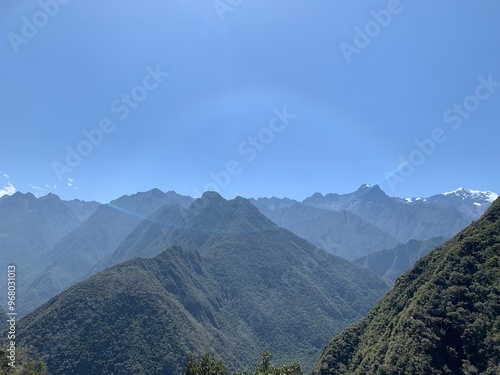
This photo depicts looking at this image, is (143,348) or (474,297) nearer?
(474,297)

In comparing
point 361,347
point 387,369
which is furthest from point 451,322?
point 361,347

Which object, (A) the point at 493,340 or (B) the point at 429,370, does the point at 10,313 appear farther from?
(A) the point at 493,340

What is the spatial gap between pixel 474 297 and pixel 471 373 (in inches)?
911

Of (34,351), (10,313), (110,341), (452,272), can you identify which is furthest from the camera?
(110,341)

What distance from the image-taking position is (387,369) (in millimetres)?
102250

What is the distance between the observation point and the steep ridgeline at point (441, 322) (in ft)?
320

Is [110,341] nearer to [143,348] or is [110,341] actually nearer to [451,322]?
[143,348]

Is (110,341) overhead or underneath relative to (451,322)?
overhead

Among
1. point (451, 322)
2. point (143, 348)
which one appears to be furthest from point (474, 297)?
point (143, 348)

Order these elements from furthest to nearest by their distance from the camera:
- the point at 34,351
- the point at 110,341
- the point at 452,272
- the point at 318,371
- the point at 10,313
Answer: the point at 110,341 → the point at 34,351 → the point at 318,371 → the point at 452,272 → the point at 10,313

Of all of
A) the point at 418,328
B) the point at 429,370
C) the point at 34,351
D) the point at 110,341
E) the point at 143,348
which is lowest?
the point at 429,370

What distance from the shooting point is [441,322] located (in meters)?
105

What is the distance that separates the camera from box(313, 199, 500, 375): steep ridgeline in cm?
9769

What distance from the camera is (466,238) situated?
128250mm
